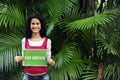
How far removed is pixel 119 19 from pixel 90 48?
72cm

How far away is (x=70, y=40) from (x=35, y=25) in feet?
6.05

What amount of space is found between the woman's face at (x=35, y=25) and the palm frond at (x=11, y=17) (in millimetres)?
1490

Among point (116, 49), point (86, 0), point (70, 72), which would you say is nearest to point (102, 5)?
point (86, 0)

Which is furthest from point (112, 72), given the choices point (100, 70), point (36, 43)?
point (36, 43)

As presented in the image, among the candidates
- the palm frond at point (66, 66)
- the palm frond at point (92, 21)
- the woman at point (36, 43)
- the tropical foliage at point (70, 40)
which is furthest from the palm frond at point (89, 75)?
the woman at point (36, 43)

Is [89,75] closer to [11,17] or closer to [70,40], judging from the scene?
[70,40]

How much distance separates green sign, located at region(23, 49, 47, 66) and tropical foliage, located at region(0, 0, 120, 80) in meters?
1.27

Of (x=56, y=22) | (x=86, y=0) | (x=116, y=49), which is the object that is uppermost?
(x=86, y=0)

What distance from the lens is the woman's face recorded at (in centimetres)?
423

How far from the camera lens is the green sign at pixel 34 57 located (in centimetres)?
409

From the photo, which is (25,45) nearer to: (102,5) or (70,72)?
(70,72)

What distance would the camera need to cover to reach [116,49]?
18.8ft

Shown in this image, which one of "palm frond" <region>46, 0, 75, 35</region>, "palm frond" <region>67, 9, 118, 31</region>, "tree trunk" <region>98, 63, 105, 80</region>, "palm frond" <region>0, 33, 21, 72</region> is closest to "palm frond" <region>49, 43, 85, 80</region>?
"tree trunk" <region>98, 63, 105, 80</region>

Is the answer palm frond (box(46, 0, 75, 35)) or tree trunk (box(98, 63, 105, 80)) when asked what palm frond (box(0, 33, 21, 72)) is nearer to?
palm frond (box(46, 0, 75, 35))
